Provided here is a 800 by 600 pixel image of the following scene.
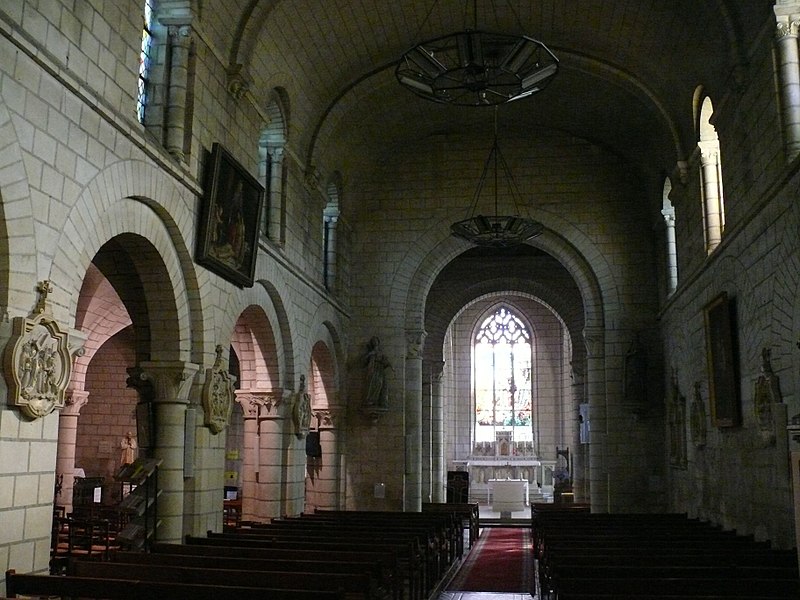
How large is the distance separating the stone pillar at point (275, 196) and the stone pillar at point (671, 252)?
29.1 ft

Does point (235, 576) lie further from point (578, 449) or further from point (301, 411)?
point (578, 449)

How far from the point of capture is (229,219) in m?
12.2

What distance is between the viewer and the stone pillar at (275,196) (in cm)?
1509

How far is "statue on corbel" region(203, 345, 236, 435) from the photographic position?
454 inches

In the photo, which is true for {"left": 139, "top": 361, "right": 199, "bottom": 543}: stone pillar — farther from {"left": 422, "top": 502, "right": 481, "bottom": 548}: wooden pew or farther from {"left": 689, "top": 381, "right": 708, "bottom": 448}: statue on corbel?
{"left": 689, "top": 381, "right": 708, "bottom": 448}: statue on corbel

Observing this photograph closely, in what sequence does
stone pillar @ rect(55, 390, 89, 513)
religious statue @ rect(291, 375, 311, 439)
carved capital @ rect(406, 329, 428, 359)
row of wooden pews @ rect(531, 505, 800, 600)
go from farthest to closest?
carved capital @ rect(406, 329, 428, 359) < stone pillar @ rect(55, 390, 89, 513) < religious statue @ rect(291, 375, 311, 439) < row of wooden pews @ rect(531, 505, 800, 600)

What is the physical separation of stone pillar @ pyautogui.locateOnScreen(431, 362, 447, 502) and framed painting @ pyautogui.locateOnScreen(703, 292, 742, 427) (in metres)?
15.1

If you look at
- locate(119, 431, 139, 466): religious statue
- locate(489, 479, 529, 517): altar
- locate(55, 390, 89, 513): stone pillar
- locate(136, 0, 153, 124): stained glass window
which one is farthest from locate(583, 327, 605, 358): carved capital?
locate(136, 0, 153, 124): stained glass window

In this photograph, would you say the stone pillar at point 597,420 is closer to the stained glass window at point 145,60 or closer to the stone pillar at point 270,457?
the stone pillar at point 270,457

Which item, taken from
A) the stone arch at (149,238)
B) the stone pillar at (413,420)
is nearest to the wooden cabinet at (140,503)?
the stone arch at (149,238)

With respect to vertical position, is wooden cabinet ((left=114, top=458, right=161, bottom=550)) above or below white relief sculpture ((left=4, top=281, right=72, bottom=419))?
below

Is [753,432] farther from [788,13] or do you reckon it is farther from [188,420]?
[188,420]

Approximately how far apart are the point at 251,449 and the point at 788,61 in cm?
1069

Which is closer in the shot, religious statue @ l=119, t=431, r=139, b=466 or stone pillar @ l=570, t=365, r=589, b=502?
religious statue @ l=119, t=431, r=139, b=466
